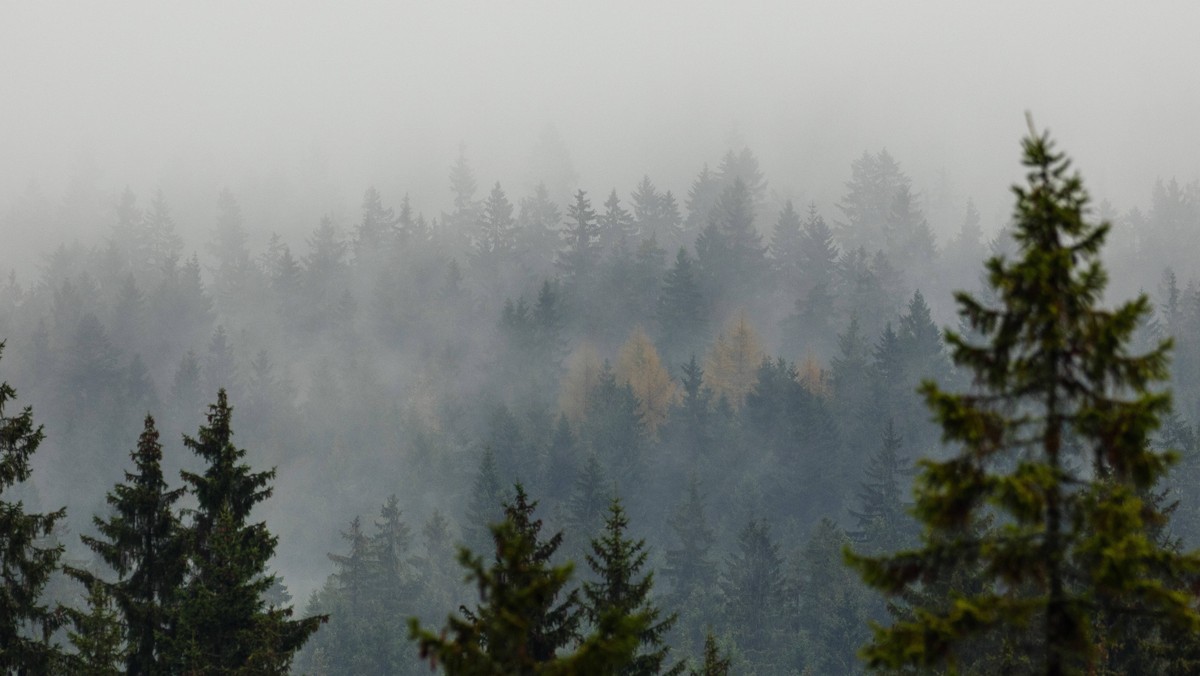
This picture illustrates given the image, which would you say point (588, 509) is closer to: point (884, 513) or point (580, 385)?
point (884, 513)

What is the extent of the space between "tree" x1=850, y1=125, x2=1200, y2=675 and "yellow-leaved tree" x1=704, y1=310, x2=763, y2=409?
3952 inches

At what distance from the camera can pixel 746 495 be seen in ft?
300

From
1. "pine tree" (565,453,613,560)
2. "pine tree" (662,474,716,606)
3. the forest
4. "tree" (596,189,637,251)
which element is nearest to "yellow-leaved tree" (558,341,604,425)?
the forest

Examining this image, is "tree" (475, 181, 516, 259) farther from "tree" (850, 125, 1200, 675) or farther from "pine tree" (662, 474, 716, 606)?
"tree" (850, 125, 1200, 675)

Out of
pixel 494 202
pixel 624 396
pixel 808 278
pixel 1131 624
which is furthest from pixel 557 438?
pixel 1131 624

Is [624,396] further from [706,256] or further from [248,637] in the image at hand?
[248,637]

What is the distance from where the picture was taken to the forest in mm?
9555

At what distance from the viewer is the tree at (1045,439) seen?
9094mm

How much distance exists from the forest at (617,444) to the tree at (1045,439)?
4 centimetres

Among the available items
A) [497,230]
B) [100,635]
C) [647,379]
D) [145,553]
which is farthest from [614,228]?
[100,635]

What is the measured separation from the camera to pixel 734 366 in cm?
11238

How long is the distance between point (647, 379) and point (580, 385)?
8.91 metres

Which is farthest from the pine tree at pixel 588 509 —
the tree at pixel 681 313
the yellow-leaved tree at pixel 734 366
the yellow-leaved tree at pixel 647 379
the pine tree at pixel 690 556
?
the tree at pixel 681 313

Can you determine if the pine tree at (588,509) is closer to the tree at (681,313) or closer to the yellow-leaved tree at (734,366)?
the yellow-leaved tree at (734,366)
